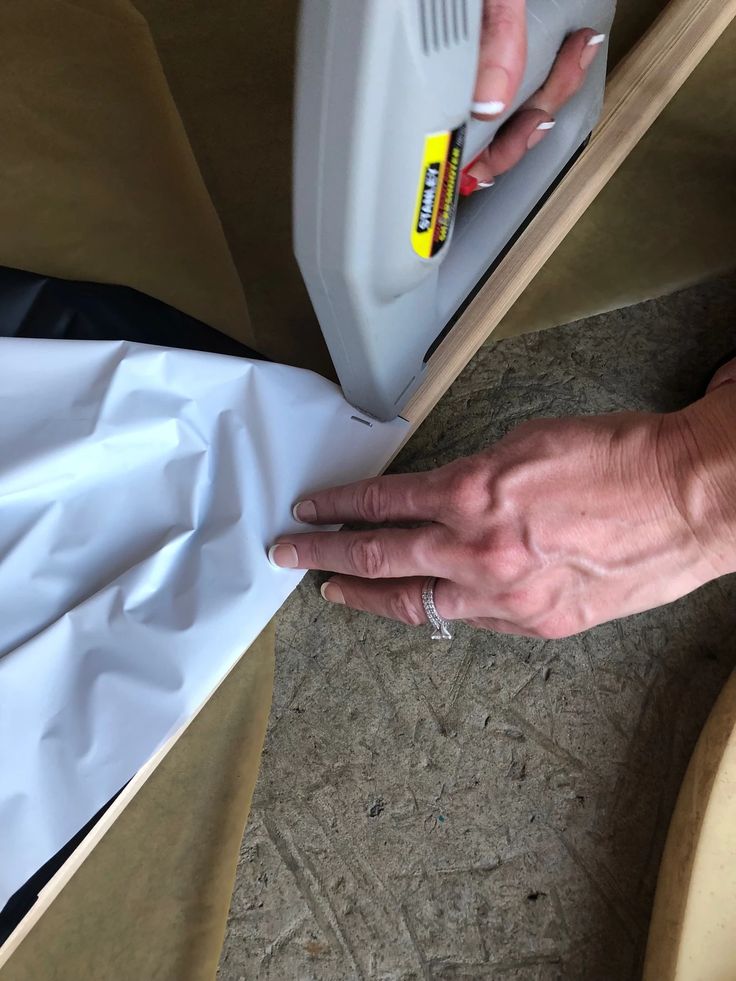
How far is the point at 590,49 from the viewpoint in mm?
787

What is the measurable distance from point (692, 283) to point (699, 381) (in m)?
0.15

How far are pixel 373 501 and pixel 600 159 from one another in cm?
61

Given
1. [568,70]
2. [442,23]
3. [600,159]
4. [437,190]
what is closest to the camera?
[442,23]

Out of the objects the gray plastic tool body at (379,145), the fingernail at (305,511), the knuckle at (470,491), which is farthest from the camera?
the fingernail at (305,511)

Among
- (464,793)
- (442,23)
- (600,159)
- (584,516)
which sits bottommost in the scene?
(464,793)

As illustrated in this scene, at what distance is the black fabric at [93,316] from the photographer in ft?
2.72

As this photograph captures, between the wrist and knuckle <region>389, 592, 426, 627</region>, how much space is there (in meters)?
0.26

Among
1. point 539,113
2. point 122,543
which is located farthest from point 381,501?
point 539,113

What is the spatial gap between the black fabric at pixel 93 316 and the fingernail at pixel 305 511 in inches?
8.4

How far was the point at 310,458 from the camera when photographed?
0.79 m

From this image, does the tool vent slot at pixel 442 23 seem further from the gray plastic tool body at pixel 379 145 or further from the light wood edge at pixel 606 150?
the light wood edge at pixel 606 150

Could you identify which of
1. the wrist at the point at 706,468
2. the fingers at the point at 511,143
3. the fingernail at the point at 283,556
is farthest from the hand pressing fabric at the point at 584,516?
the fingers at the point at 511,143

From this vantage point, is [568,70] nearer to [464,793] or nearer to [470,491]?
[470,491]

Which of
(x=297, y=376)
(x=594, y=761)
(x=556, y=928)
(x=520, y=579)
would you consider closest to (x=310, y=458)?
(x=297, y=376)
